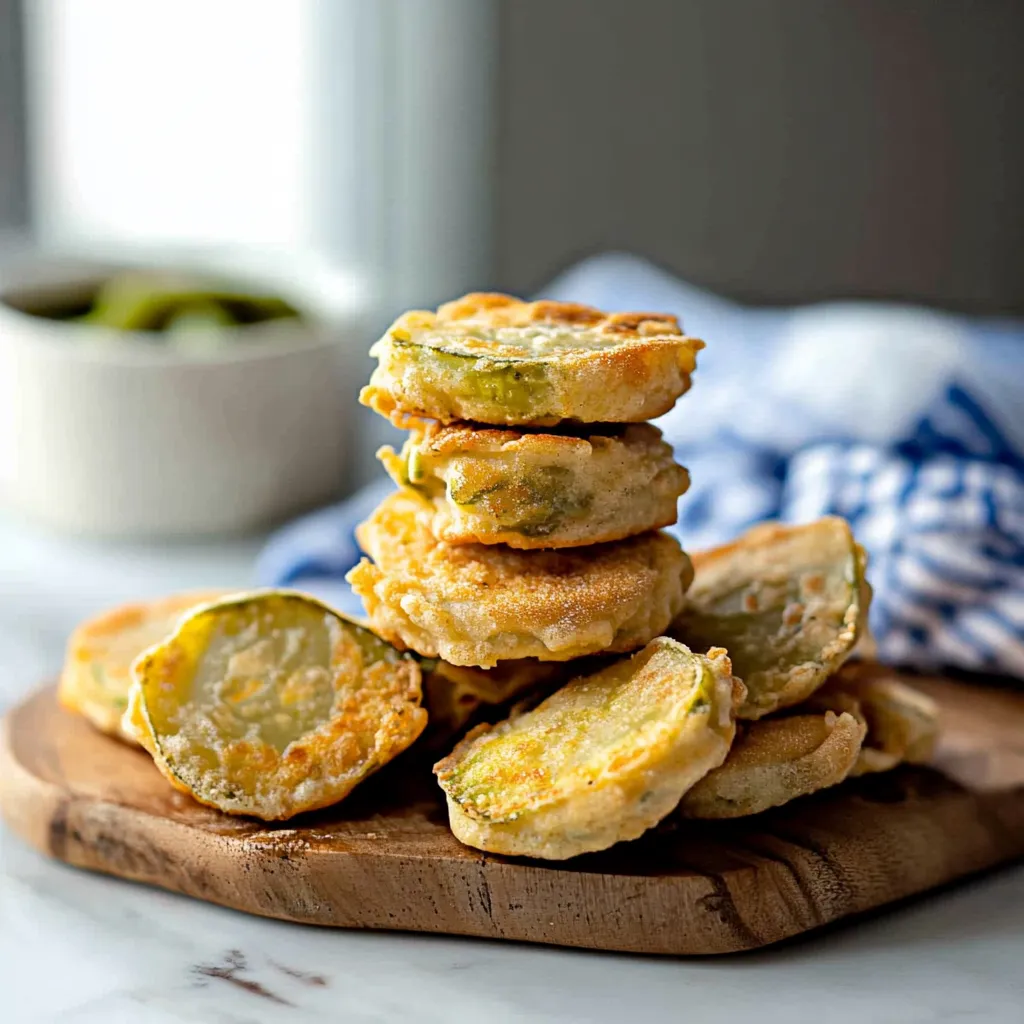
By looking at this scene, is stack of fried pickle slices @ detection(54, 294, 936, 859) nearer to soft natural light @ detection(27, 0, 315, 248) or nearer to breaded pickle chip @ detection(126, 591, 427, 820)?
breaded pickle chip @ detection(126, 591, 427, 820)

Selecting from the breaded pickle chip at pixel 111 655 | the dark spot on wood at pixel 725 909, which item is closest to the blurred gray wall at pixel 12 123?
the breaded pickle chip at pixel 111 655

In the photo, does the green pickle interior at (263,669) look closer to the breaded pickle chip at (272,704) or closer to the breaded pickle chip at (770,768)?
the breaded pickle chip at (272,704)

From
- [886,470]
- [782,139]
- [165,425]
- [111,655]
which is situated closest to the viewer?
[111,655]

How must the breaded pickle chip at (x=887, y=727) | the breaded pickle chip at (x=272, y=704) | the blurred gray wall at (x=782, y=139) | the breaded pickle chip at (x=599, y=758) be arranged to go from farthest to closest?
the blurred gray wall at (x=782, y=139)
the breaded pickle chip at (x=887, y=727)
the breaded pickle chip at (x=272, y=704)
the breaded pickle chip at (x=599, y=758)

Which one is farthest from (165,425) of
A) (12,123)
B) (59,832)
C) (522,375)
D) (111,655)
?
(12,123)

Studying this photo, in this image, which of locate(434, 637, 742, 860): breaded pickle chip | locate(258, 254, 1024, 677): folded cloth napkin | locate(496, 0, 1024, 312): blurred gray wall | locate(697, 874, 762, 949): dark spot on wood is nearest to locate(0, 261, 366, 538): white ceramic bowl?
locate(258, 254, 1024, 677): folded cloth napkin

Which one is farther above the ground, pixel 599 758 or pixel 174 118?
pixel 174 118

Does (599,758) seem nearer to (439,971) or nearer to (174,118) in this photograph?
(439,971)
